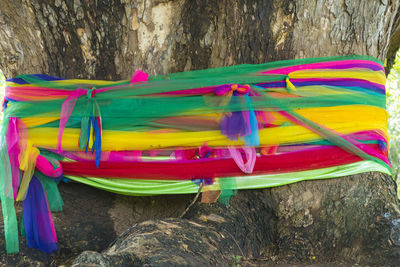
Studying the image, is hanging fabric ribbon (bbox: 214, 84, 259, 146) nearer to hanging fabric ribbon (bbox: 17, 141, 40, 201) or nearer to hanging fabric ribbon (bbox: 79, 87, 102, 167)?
hanging fabric ribbon (bbox: 79, 87, 102, 167)

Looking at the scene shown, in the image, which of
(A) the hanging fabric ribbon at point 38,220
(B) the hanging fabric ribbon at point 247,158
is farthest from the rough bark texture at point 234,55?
(B) the hanging fabric ribbon at point 247,158

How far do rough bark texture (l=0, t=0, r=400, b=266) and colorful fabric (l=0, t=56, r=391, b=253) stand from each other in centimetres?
10

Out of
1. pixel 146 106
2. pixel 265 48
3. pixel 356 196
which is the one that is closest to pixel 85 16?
pixel 146 106

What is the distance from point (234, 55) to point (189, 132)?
1.53 ft

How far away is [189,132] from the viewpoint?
8.20ft

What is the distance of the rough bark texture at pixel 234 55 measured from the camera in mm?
2508

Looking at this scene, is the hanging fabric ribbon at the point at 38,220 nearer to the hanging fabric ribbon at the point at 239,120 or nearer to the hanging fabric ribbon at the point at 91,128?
the hanging fabric ribbon at the point at 91,128

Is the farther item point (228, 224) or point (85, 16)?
point (85, 16)

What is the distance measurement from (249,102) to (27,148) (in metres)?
1.13

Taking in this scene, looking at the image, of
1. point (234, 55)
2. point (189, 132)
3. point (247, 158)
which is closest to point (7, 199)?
point (189, 132)

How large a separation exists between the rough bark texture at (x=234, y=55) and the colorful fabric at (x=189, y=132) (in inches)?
3.8

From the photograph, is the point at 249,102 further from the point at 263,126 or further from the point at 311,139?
the point at 311,139

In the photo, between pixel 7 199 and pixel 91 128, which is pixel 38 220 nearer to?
pixel 7 199

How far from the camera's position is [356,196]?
8.42 ft
